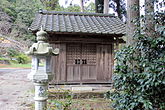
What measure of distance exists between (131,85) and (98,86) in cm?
445

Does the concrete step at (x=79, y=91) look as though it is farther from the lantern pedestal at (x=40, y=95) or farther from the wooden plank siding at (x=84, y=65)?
the lantern pedestal at (x=40, y=95)

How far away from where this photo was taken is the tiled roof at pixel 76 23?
643 centimetres

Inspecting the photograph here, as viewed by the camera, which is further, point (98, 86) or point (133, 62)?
point (98, 86)

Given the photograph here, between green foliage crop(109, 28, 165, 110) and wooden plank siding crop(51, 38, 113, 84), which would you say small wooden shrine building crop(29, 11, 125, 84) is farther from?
green foliage crop(109, 28, 165, 110)

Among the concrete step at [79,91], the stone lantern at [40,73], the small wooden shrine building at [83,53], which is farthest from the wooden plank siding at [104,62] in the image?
the stone lantern at [40,73]

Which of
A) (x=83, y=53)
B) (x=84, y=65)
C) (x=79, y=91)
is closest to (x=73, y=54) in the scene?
(x=83, y=53)

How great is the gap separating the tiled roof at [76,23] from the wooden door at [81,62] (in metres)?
0.89

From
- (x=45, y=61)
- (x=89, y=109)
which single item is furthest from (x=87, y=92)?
(x=45, y=61)

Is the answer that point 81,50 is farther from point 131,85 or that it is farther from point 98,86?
point 131,85

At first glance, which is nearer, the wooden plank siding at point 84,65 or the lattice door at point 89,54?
the wooden plank siding at point 84,65

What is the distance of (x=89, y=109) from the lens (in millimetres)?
4949

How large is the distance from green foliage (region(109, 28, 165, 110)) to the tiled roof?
350 cm

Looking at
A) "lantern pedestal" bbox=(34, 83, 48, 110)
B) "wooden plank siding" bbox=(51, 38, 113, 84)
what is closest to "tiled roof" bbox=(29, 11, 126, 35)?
"wooden plank siding" bbox=(51, 38, 113, 84)

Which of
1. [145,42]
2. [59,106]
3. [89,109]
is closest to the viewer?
[145,42]
